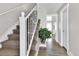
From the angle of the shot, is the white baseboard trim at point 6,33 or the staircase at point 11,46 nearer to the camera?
the staircase at point 11,46

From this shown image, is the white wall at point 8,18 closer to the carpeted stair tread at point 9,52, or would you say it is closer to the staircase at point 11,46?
the staircase at point 11,46

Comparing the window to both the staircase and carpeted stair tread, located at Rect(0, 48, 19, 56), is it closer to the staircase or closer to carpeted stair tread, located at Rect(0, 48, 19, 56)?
the staircase

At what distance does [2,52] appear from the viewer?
310cm

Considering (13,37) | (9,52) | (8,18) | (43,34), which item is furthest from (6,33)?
(43,34)

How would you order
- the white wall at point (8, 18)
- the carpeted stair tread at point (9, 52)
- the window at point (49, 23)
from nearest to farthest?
the carpeted stair tread at point (9, 52) → the white wall at point (8, 18) → the window at point (49, 23)

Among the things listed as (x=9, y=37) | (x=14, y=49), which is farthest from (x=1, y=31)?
(x=14, y=49)

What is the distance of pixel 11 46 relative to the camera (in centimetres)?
339

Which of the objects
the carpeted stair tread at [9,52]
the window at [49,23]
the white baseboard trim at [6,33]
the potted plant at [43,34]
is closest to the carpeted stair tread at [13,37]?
the white baseboard trim at [6,33]

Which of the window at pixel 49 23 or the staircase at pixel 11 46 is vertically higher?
the window at pixel 49 23

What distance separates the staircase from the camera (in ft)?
9.93

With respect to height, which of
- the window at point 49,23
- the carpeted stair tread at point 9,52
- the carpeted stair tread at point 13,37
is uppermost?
the window at point 49,23

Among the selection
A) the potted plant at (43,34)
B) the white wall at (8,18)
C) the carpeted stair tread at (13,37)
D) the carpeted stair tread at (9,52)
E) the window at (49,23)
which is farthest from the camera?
the potted plant at (43,34)

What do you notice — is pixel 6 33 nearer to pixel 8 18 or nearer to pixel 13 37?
pixel 13 37

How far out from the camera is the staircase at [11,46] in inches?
119
